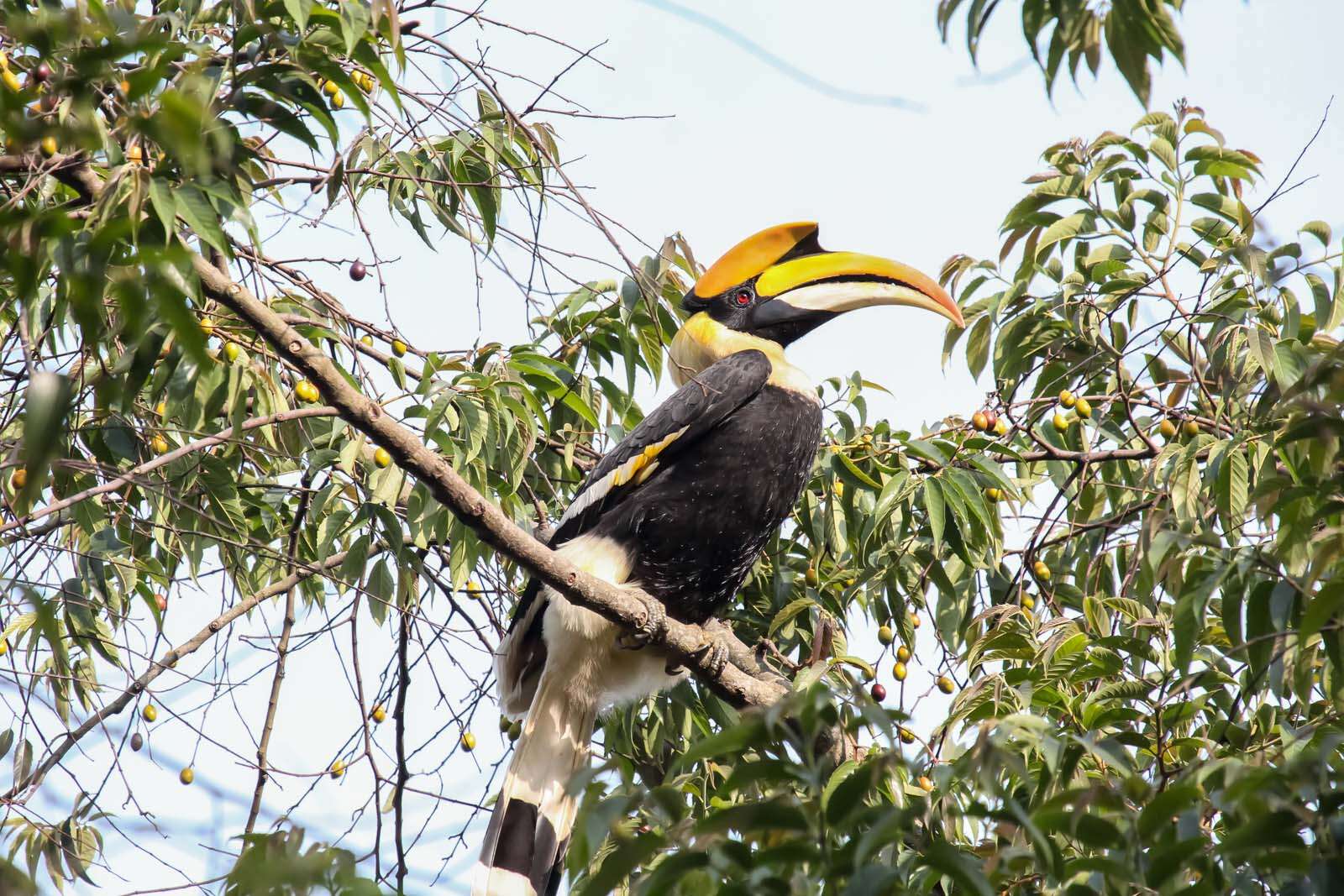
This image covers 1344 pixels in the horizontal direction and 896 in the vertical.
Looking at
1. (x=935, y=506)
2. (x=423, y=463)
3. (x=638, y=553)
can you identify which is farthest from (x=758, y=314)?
(x=423, y=463)

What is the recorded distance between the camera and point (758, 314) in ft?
13.8

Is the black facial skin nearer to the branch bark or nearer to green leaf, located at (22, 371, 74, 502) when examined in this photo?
the branch bark

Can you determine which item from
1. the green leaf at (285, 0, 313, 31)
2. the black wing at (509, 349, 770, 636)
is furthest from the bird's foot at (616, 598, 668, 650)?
the green leaf at (285, 0, 313, 31)

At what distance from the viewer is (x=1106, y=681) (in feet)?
8.13

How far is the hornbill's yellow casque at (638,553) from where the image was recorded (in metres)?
3.39

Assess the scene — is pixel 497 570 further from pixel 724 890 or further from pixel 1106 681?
pixel 724 890

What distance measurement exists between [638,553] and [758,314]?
1.10 meters

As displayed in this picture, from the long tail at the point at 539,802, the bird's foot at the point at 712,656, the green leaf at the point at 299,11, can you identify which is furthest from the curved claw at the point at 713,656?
the green leaf at the point at 299,11

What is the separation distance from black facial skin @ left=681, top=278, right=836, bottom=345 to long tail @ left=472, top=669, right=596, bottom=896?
140cm

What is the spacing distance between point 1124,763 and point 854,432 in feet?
6.28

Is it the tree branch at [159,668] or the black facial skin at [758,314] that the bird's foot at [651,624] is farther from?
the black facial skin at [758,314]

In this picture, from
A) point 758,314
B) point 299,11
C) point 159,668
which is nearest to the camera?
point 299,11

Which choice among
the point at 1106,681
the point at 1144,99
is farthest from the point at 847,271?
the point at 1144,99

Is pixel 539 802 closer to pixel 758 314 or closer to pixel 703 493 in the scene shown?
pixel 703 493
